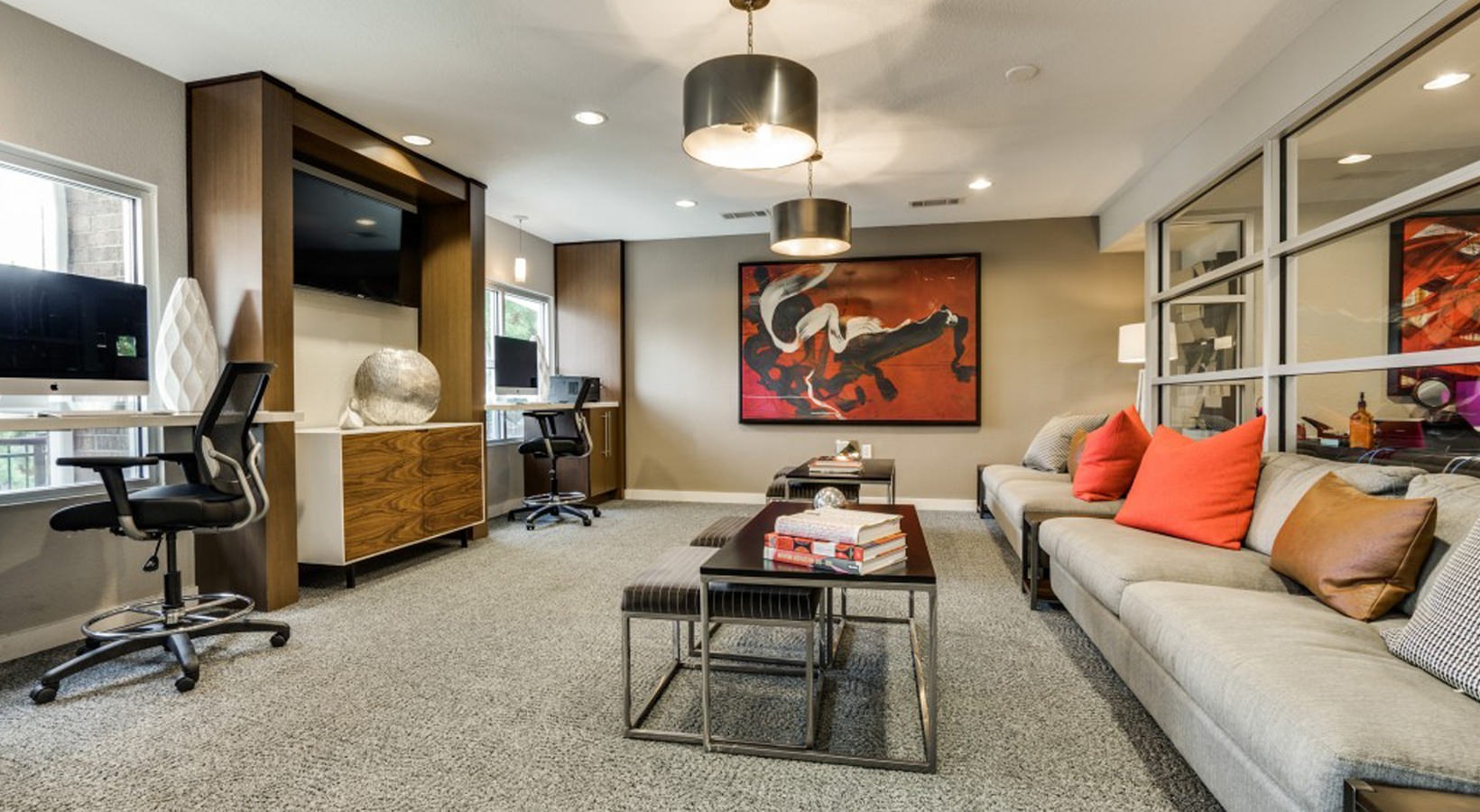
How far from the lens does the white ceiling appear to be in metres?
2.67

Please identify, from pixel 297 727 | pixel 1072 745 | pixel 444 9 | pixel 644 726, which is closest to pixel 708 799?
pixel 644 726

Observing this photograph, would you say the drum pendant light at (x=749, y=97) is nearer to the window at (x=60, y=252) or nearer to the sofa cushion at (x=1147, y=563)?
the sofa cushion at (x=1147, y=563)

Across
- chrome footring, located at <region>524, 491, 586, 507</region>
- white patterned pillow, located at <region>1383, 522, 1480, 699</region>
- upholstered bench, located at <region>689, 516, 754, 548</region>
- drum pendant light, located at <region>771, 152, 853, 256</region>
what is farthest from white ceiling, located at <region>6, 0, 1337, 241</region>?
chrome footring, located at <region>524, 491, 586, 507</region>

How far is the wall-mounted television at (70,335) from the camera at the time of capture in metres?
2.37

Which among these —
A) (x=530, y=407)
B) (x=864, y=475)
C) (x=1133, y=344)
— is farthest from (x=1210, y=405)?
(x=530, y=407)

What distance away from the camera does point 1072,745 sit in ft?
6.38

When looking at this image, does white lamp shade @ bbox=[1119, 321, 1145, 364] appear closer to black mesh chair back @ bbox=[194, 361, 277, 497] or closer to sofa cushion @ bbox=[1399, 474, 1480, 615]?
sofa cushion @ bbox=[1399, 474, 1480, 615]

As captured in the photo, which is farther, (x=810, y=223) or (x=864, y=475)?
(x=864, y=475)

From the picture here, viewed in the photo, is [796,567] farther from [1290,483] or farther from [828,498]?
[1290,483]

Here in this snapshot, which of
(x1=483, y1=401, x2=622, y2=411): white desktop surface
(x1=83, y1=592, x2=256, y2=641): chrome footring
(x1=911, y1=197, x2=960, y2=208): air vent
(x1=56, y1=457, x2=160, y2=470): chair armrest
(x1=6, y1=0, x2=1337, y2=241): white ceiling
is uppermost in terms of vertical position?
(x1=911, y1=197, x2=960, y2=208): air vent

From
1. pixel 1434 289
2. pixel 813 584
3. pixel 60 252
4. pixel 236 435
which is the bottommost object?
pixel 813 584

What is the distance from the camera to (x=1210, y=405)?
12.9 ft

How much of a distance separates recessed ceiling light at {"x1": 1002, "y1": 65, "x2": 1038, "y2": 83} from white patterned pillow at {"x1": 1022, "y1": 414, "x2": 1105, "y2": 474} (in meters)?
2.50

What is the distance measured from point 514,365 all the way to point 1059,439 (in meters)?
4.21
